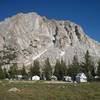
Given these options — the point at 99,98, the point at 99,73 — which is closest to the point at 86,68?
the point at 99,73

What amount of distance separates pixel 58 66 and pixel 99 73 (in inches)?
1395

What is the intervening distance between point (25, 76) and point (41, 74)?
42.2 ft

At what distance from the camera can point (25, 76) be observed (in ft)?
571

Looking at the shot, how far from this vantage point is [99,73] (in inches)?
5566

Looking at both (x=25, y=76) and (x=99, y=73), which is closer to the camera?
(x=99, y=73)

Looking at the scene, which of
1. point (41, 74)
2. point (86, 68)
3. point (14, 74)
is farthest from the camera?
point (41, 74)

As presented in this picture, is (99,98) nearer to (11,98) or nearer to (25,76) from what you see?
(11,98)

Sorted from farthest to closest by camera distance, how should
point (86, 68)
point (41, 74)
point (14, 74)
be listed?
point (41, 74) → point (14, 74) → point (86, 68)

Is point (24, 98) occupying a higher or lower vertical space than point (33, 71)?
lower

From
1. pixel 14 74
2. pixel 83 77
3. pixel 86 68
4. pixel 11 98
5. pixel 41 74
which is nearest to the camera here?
pixel 11 98

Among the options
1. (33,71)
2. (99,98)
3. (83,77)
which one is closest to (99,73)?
(83,77)

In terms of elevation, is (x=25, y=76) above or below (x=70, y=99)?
above

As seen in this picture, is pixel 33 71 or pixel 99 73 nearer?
pixel 99 73

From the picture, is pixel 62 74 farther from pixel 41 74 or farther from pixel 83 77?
pixel 83 77
